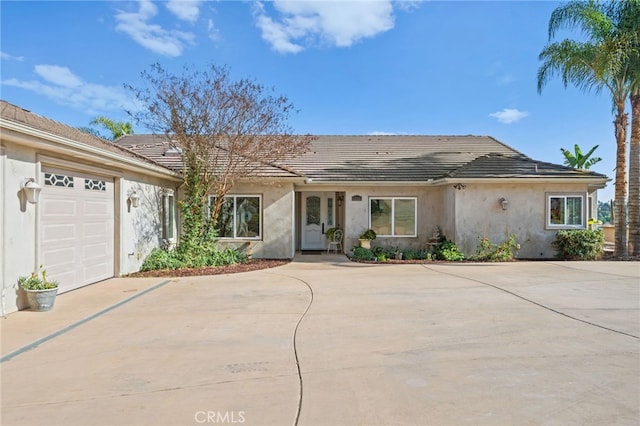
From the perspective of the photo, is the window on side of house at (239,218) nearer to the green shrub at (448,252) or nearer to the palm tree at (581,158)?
the green shrub at (448,252)

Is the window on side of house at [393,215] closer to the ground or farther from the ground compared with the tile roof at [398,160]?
closer to the ground

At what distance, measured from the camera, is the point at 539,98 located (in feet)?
48.7

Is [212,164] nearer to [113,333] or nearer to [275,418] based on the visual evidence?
[113,333]

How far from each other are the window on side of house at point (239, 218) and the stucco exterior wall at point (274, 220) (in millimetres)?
264

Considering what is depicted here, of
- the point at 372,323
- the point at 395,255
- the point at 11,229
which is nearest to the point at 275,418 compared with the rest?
the point at 372,323

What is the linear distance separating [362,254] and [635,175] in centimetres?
1083

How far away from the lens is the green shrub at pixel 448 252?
42.6 ft

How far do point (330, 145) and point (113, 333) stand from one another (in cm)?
1487

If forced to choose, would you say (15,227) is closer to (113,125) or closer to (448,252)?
(448,252)

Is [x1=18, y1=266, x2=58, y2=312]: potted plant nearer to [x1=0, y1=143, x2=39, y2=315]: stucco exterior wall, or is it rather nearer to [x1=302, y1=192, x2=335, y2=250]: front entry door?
[x1=0, y1=143, x2=39, y2=315]: stucco exterior wall

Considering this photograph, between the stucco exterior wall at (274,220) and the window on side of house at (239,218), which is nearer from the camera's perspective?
the stucco exterior wall at (274,220)

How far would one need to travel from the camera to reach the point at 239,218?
13.6 meters

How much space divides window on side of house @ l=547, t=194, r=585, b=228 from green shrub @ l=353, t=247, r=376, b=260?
273 inches

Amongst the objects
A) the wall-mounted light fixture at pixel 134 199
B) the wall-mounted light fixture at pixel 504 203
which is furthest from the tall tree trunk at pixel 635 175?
the wall-mounted light fixture at pixel 134 199
